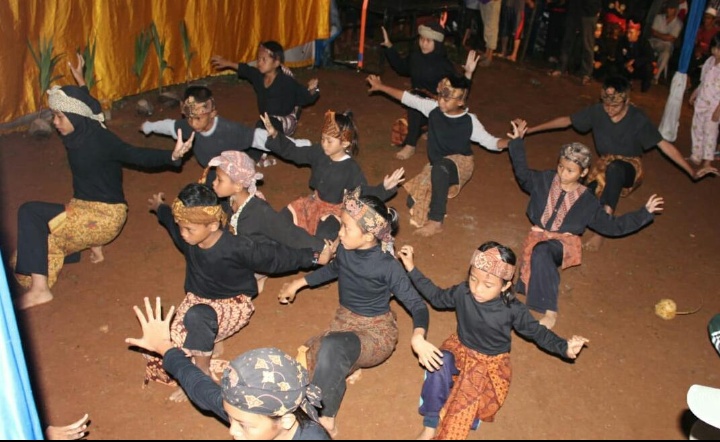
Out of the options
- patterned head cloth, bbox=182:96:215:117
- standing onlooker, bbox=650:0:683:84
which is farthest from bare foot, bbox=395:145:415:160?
standing onlooker, bbox=650:0:683:84

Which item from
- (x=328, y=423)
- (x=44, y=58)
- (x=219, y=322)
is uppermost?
(x=44, y=58)

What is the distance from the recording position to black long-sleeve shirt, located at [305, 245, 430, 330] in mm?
4449

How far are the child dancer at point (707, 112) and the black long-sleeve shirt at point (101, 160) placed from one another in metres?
6.54

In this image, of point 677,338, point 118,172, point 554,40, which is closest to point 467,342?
point 677,338

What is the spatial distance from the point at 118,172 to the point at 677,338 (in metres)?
5.02

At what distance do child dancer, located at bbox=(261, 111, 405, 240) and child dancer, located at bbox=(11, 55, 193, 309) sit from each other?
3.54 ft

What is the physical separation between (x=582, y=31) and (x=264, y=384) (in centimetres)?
1090

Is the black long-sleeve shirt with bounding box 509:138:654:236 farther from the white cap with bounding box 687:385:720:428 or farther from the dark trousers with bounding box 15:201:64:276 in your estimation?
the dark trousers with bounding box 15:201:64:276

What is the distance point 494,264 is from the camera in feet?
13.7

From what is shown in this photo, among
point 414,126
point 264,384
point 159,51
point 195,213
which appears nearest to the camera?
point 264,384

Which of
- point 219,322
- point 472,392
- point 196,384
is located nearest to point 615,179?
point 472,392

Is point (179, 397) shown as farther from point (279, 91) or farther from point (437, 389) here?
point (279, 91)

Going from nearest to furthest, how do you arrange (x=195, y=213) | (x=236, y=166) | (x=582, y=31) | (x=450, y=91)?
(x=195, y=213)
(x=236, y=166)
(x=450, y=91)
(x=582, y=31)

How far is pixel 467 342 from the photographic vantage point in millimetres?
4547
